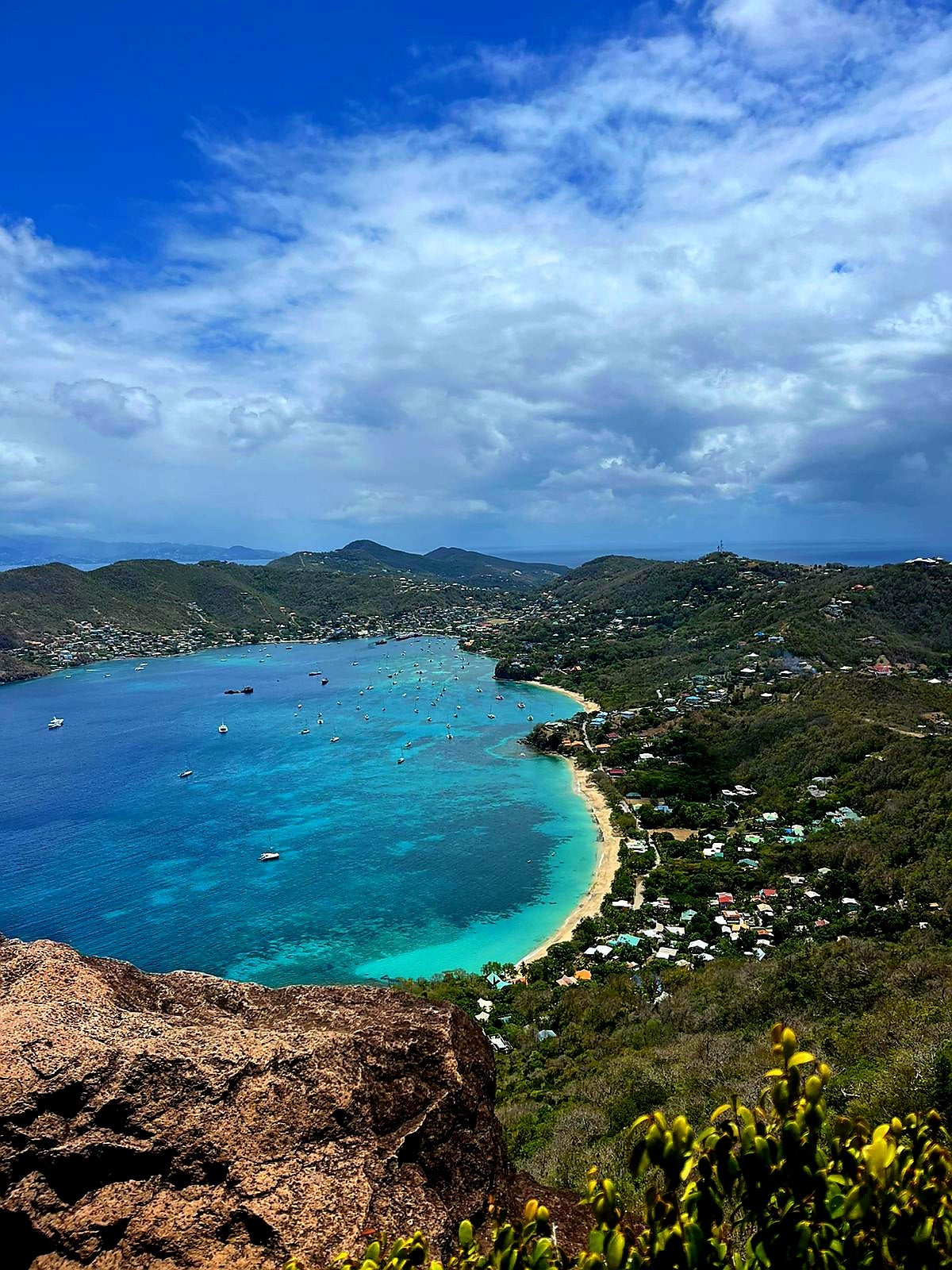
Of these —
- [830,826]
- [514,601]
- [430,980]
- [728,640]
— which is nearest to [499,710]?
[728,640]

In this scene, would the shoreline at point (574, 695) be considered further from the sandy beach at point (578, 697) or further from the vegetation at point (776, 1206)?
the vegetation at point (776, 1206)

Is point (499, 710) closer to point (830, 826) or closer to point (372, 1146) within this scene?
point (830, 826)

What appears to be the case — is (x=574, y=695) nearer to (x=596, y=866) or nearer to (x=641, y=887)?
(x=596, y=866)

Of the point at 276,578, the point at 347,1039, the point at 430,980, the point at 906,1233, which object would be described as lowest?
the point at 430,980

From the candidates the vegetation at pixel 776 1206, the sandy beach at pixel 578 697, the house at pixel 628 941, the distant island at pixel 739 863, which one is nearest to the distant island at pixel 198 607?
the distant island at pixel 739 863

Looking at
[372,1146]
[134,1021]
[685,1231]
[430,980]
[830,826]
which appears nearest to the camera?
[685,1231]

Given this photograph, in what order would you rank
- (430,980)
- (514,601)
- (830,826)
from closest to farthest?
(430,980) → (830,826) → (514,601)

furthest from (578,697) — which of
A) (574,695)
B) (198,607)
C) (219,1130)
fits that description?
(198,607)
